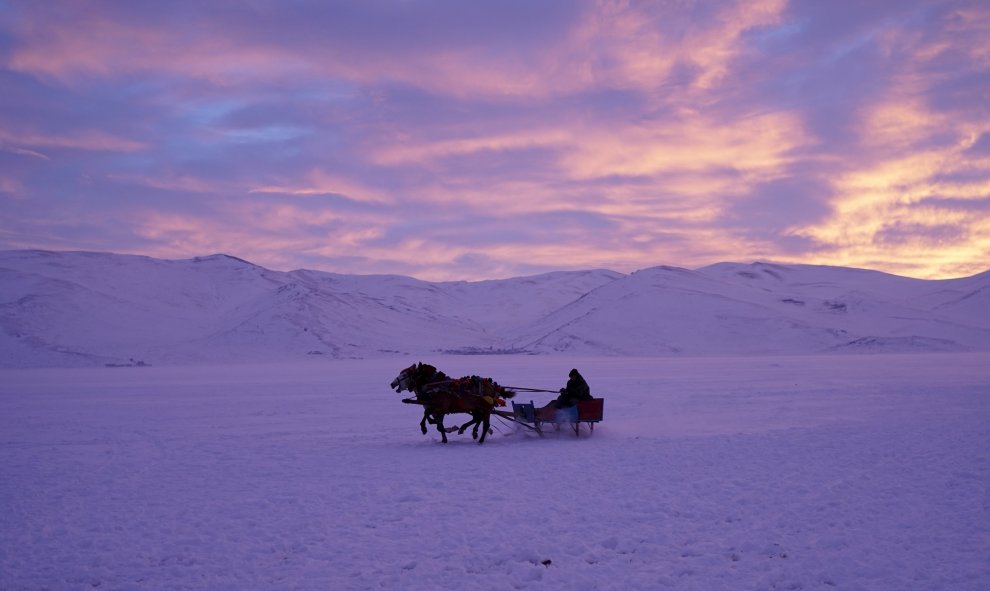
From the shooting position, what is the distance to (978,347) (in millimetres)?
80312

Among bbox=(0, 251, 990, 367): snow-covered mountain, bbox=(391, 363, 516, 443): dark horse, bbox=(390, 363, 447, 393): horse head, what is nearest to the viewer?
bbox=(391, 363, 516, 443): dark horse

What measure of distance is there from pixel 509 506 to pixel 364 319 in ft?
321

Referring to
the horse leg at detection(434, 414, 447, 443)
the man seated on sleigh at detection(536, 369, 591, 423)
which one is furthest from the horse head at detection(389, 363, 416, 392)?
the man seated on sleigh at detection(536, 369, 591, 423)

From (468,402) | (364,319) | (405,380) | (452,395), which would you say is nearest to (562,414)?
(468,402)

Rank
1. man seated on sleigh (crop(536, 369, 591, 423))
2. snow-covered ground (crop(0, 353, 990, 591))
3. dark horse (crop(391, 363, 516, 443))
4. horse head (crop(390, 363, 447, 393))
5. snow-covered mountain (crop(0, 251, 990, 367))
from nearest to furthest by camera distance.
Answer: snow-covered ground (crop(0, 353, 990, 591)), dark horse (crop(391, 363, 516, 443)), man seated on sleigh (crop(536, 369, 591, 423)), horse head (crop(390, 363, 447, 393)), snow-covered mountain (crop(0, 251, 990, 367))

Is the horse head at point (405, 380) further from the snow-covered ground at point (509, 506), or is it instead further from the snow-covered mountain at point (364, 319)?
the snow-covered mountain at point (364, 319)

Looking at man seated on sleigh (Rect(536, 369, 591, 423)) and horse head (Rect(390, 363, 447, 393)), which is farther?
horse head (Rect(390, 363, 447, 393))

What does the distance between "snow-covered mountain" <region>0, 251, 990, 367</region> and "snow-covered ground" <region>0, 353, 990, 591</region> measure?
206 feet

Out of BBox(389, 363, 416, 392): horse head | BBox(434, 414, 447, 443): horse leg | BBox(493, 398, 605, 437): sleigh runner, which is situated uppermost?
BBox(389, 363, 416, 392): horse head

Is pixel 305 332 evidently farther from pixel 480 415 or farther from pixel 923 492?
pixel 923 492

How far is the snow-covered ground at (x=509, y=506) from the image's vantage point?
686 centimetres

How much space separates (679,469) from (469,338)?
102089 mm

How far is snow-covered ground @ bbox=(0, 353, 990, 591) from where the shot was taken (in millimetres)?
6859

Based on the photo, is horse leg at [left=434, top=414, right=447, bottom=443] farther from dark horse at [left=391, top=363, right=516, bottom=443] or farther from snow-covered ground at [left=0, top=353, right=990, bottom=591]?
snow-covered ground at [left=0, top=353, right=990, bottom=591]
